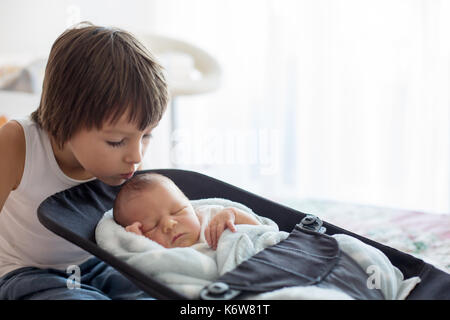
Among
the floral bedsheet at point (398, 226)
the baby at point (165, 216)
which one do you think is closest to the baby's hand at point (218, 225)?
the baby at point (165, 216)

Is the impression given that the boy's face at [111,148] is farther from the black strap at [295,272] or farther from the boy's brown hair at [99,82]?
the black strap at [295,272]

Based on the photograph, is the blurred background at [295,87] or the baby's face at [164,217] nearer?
the baby's face at [164,217]

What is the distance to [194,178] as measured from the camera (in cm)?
100

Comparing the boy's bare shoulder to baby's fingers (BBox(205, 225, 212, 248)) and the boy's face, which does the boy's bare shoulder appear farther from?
baby's fingers (BBox(205, 225, 212, 248))

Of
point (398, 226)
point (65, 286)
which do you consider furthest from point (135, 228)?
point (398, 226)

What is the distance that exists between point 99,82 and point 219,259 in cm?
37

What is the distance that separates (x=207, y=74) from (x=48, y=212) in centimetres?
134

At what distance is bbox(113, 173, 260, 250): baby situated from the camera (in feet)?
2.60

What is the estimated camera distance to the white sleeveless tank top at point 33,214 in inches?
34.7

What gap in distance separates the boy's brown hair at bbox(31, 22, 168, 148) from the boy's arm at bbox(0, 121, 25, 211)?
3.3 inches

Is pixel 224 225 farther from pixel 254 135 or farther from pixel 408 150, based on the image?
pixel 254 135

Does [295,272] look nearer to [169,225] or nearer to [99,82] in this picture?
[169,225]

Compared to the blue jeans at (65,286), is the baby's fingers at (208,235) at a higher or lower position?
higher
